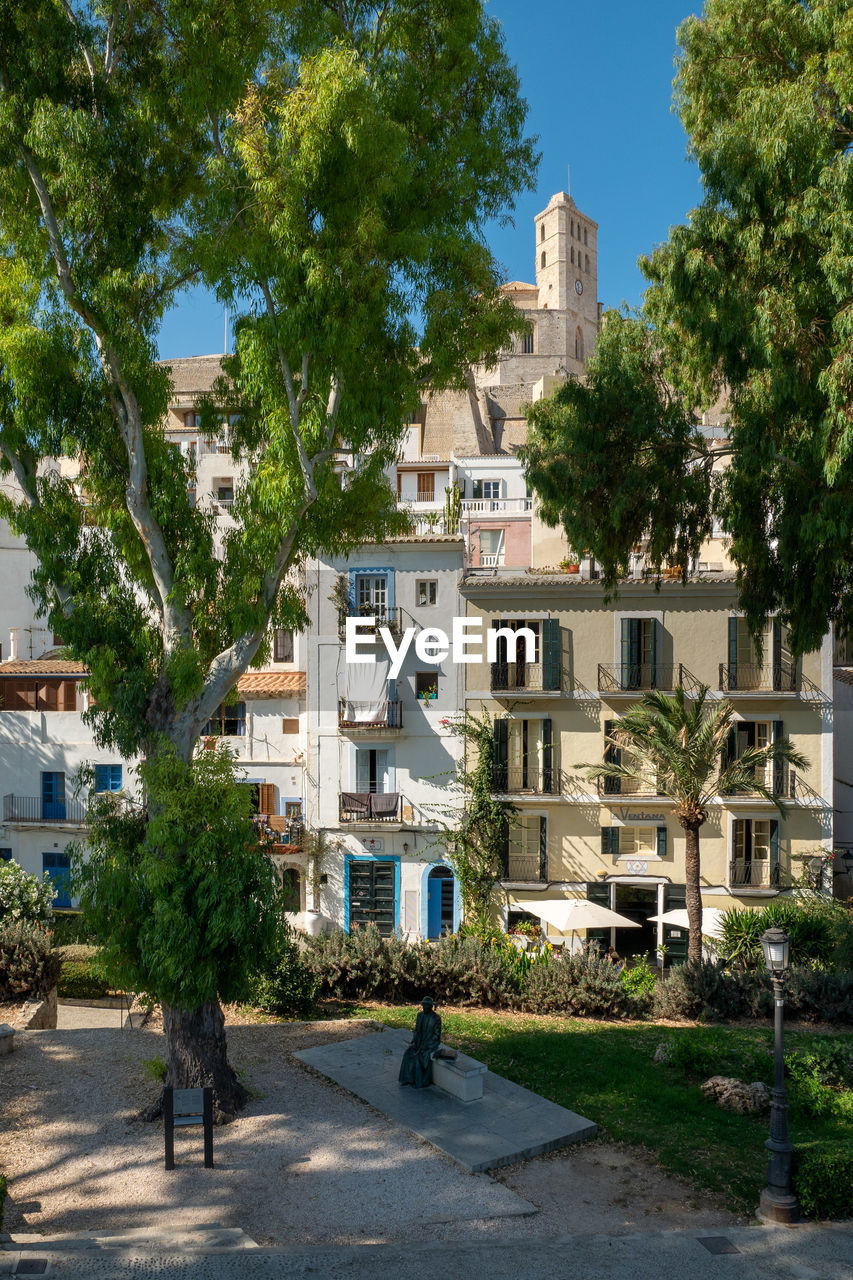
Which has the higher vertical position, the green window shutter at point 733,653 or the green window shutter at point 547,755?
the green window shutter at point 733,653

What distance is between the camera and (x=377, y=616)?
27984 mm

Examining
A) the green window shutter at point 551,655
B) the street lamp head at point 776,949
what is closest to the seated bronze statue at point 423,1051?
the street lamp head at point 776,949

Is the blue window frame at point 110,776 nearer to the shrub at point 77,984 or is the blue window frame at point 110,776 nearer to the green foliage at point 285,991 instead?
the shrub at point 77,984

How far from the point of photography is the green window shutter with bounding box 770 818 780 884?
26469mm

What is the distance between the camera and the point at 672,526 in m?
15.0

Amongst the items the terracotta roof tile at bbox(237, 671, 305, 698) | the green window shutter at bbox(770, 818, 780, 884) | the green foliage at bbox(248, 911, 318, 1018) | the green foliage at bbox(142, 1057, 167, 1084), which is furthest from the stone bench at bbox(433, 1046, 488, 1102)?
the terracotta roof tile at bbox(237, 671, 305, 698)

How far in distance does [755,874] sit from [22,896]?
59.4 feet

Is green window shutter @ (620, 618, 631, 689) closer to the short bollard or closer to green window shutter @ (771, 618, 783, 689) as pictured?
green window shutter @ (771, 618, 783, 689)

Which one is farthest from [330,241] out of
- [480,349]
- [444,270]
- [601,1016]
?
[601,1016]

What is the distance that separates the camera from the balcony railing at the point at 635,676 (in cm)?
2680

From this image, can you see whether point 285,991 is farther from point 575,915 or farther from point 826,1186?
point 826,1186

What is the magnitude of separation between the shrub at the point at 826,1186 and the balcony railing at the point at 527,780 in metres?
17.7

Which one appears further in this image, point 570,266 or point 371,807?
point 570,266

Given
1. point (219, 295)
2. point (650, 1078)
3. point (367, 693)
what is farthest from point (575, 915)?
point (219, 295)
